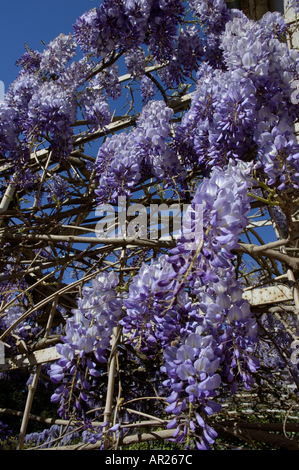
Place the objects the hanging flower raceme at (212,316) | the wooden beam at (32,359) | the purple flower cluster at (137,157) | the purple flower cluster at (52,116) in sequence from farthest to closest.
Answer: the purple flower cluster at (52,116), the wooden beam at (32,359), the purple flower cluster at (137,157), the hanging flower raceme at (212,316)

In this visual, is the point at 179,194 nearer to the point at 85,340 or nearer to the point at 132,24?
the point at 85,340

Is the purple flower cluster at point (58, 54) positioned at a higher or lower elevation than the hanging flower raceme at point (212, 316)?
higher

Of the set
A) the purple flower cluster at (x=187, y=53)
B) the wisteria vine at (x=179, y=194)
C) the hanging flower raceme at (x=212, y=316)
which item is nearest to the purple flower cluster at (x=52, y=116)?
the wisteria vine at (x=179, y=194)

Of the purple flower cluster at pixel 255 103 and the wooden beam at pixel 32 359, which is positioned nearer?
the purple flower cluster at pixel 255 103

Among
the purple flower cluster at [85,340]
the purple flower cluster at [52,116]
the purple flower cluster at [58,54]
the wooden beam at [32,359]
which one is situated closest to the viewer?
the purple flower cluster at [85,340]

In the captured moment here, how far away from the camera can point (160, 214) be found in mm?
1688

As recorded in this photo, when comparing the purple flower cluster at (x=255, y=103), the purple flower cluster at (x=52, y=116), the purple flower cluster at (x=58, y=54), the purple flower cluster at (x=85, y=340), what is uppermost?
the purple flower cluster at (x=58, y=54)

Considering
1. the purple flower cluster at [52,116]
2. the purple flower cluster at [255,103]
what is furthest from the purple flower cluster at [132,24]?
the purple flower cluster at [255,103]

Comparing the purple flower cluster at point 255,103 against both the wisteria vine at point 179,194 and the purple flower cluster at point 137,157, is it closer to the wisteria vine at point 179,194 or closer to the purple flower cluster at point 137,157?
the wisteria vine at point 179,194

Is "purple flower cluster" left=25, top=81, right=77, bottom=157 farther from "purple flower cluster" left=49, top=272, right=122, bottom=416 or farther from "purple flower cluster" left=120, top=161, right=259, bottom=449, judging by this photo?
"purple flower cluster" left=120, top=161, right=259, bottom=449

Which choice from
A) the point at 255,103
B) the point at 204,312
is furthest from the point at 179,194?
the point at 204,312

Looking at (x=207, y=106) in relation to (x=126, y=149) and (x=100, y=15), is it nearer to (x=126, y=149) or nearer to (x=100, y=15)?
(x=126, y=149)

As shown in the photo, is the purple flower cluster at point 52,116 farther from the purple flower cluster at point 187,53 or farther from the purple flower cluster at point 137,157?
the purple flower cluster at point 187,53

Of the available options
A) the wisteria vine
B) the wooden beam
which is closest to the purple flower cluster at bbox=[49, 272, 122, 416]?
the wisteria vine
